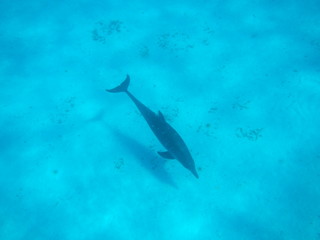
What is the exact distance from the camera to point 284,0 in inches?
404

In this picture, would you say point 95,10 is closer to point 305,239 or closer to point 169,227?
point 169,227

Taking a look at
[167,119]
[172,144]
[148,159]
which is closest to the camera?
[172,144]

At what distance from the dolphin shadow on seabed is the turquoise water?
32 mm

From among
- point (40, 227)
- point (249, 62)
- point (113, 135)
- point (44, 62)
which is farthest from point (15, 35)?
point (249, 62)

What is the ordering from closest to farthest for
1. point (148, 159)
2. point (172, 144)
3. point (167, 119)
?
point (172, 144), point (148, 159), point (167, 119)

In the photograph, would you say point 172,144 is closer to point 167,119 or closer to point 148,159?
point 148,159

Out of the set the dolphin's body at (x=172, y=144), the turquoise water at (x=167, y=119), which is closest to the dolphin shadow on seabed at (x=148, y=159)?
the turquoise water at (x=167, y=119)

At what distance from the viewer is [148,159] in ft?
23.9

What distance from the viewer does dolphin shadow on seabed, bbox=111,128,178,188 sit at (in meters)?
6.95

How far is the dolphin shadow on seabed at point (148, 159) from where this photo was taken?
6.95 meters

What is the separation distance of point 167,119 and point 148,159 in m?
1.37

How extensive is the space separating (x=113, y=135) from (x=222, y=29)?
19.2 feet

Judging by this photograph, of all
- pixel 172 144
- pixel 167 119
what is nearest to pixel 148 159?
pixel 167 119

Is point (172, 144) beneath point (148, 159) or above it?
above
